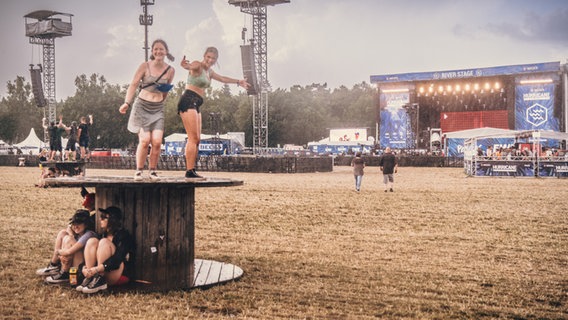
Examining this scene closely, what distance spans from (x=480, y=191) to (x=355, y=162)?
465 centimetres

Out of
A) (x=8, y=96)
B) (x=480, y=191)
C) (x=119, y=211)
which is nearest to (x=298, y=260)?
(x=119, y=211)

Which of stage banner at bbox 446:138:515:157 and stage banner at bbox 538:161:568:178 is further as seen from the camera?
stage banner at bbox 446:138:515:157

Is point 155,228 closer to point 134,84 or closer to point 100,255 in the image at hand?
point 100,255

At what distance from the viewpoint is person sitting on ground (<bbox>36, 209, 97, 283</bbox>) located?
666 cm

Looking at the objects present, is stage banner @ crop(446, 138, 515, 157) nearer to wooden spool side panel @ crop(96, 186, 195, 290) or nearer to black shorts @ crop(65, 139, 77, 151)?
black shorts @ crop(65, 139, 77, 151)

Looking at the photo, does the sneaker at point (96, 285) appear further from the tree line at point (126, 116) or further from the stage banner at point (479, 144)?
the tree line at point (126, 116)

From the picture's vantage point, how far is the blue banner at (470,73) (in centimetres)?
5347

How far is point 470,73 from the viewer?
56688mm

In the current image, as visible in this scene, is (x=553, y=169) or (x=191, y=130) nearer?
(x=191, y=130)

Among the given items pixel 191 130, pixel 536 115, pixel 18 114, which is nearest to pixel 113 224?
pixel 191 130

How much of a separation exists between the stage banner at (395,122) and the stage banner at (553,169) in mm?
24718

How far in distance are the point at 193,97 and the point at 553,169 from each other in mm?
29494

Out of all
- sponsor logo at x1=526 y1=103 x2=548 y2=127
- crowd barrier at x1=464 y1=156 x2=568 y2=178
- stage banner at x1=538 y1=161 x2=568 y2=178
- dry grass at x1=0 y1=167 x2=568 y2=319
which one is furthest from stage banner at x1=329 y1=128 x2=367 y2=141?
dry grass at x1=0 y1=167 x2=568 y2=319

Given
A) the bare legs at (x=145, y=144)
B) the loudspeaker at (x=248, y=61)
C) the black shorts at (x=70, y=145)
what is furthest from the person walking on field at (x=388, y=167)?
the loudspeaker at (x=248, y=61)
